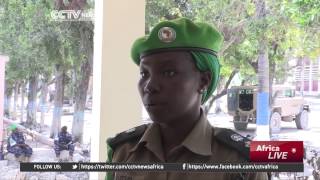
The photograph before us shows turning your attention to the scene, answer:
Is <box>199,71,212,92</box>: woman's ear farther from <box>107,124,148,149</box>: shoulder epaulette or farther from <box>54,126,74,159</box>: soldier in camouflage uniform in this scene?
<box>54,126,74,159</box>: soldier in camouflage uniform

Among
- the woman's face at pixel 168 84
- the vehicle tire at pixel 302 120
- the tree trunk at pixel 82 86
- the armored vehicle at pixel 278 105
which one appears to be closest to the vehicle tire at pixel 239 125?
the armored vehicle at pixel 278 105

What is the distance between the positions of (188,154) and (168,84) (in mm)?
140

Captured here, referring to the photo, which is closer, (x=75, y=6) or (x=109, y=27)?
(x=109, y=27)

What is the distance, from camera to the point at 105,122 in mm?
2059

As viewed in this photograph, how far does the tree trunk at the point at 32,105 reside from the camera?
2318 millimetres

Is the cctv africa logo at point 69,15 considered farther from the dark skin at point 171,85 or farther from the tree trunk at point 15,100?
the dark skin at point 171,85

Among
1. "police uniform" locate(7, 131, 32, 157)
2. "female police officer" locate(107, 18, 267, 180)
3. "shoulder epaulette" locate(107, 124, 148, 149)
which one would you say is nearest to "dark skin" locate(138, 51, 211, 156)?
"female police officer" locate(107, 18, 267, 180)

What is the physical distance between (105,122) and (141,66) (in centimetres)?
143

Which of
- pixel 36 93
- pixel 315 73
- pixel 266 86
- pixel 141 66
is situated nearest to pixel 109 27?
pixel 36 93

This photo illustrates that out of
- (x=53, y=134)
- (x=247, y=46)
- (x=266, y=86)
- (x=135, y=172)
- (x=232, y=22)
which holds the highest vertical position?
(x=232, y=22)

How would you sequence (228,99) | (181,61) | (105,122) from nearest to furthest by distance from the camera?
(181,61) → (105,122) → (228,99)

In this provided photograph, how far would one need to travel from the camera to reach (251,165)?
2.13 ft

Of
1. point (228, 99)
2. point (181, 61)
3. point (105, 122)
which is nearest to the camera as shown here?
point (181, 61)

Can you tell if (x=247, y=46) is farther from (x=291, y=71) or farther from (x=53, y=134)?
(x=53, y=134)
